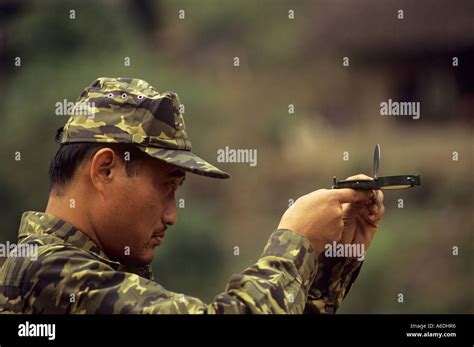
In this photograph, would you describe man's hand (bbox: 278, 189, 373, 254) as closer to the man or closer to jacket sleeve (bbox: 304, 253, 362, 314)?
the man

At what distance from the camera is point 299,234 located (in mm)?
1675

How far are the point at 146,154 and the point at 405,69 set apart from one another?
8.30 ft

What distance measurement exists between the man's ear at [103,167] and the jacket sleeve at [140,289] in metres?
0.15

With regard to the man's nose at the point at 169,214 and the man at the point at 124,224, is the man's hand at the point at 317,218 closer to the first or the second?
the man at the point at 124,224

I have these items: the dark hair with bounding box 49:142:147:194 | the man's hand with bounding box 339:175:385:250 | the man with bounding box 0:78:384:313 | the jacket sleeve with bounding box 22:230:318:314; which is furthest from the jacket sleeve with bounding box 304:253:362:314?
the dark hair with bounding box 49:142:147:194

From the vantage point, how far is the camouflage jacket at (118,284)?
61.1 inches

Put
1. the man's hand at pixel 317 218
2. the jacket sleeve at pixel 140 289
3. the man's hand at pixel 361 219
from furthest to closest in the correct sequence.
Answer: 1. the man's hand at pixel 361 219
2. the man's hand at pixel 317 218
3. the jacket sleeve at pixel 140 289

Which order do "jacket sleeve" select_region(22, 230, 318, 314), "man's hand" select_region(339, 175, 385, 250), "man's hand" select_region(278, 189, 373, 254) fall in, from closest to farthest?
"jacket sleeve" select_region(22, 230, 318, 314) → "man's hand" select_region(278, 189, 373, 254) → "man's hand" select_region(339, 175, 385, 250)

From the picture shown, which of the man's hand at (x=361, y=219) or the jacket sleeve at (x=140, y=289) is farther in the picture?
the man's hand at (x=361, y=219)

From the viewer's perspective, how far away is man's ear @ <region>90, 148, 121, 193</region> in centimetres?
170

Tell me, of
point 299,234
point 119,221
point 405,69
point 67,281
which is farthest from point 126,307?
point 405,69

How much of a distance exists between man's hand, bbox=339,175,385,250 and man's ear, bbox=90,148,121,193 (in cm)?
53

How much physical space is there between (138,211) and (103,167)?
116mm

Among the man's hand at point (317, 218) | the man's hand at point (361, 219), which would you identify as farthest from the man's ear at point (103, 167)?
the man's hand at point (361, 219)
